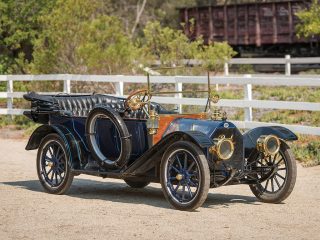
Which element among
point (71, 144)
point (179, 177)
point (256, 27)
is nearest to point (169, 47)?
point (71, 144)

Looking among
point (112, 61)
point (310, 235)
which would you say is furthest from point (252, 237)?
point (112, 61)

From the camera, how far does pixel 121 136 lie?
10445 mm

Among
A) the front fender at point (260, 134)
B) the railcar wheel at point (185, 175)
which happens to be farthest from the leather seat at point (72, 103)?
the front fender at point (260, 134)

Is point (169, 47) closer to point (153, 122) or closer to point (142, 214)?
point (153, 122)

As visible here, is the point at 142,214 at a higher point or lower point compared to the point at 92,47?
lower

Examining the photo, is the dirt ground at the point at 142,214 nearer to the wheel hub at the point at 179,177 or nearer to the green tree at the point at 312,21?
the wheel hub at the point at 179,177

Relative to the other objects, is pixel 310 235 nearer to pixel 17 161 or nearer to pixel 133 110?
pixel 133 110

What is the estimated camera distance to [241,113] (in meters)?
20.4

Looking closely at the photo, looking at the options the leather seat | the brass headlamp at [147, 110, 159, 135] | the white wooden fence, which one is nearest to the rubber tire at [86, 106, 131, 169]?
the brass headlamp at [147, 110, 159, 135]

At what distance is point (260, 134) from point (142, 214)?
1808mm

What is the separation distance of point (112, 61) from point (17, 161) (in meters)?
8.91

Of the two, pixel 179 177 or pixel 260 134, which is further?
pixel 260 134

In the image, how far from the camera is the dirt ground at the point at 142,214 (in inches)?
338

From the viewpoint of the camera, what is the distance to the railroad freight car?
127 ft
